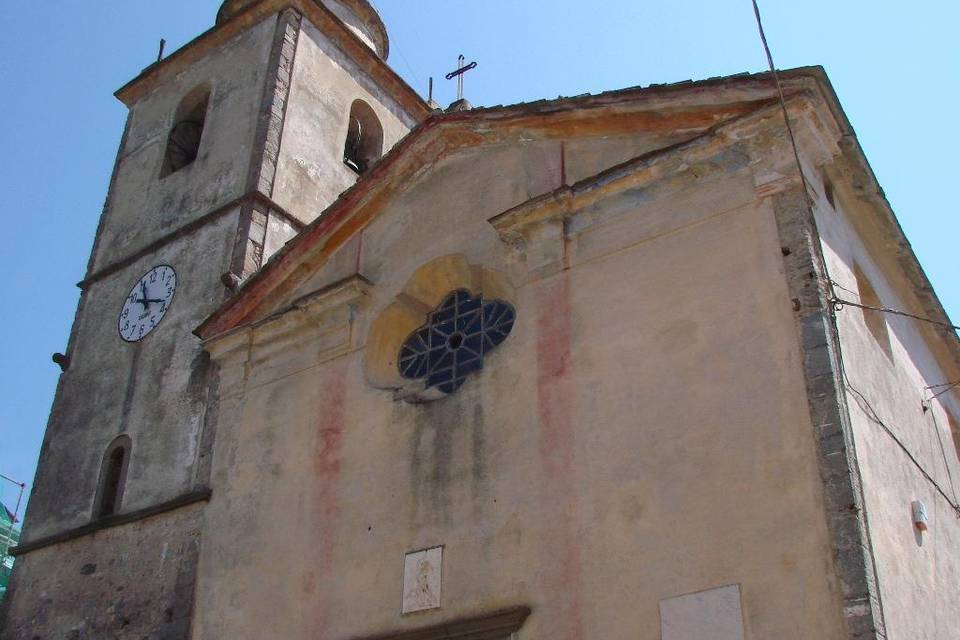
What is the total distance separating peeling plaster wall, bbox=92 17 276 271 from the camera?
1307cm

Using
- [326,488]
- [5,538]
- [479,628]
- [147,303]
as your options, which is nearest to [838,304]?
[479,628]

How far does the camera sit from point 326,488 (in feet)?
30.9

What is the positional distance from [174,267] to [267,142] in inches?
68.4

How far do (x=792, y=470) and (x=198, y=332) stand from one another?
21.0 feet

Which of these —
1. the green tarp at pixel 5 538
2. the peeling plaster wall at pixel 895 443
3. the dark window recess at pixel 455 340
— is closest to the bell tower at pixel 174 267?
the dark window recess at pixel 455 340

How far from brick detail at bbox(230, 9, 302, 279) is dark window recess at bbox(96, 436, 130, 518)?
208cm

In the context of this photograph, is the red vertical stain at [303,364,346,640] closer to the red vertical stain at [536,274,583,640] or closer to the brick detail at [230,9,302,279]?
the red vertical stain at [536,274,583,640]

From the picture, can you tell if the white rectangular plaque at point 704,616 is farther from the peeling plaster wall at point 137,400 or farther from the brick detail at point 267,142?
the brick detail at point 267,142

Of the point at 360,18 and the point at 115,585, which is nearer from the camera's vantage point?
the point at 115,585

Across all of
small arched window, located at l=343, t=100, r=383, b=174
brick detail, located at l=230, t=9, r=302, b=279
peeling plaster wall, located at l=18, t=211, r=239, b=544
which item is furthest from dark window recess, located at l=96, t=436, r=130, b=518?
small arched window, located at l=343, t=100, r=383, b=174

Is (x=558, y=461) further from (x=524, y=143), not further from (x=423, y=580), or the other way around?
(x=524, y=143)

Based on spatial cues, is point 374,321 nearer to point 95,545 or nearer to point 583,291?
point 583,291

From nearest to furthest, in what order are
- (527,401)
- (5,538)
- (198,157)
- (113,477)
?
(527,401), (113,477), (198,157), (5,538)

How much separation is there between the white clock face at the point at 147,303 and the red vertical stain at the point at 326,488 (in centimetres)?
300
